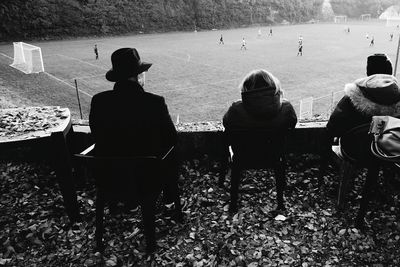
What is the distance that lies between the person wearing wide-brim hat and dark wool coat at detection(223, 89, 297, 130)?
0.70m

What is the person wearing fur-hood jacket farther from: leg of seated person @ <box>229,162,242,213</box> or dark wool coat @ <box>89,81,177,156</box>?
dark wool coat @ <box>89,81,177,156</box>

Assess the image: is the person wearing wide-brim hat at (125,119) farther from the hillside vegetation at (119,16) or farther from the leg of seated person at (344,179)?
the hillside vegetation at (119,16)

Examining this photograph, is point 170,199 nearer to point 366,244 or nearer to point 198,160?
point 198,160

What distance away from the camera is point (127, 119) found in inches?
117

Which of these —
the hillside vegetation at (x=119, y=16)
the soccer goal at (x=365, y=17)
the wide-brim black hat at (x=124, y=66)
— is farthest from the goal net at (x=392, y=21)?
the wide-brim black hat at (x=124, y=66)

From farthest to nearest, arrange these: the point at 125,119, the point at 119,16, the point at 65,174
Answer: the point at 119,16, the point at 65,174, the point at 125,119

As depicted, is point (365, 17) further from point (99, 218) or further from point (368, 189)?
point (99, 218)

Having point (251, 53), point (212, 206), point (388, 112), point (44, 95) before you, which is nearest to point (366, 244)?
point (388, 112)

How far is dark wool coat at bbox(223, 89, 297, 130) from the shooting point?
130 inches

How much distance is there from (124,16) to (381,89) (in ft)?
183

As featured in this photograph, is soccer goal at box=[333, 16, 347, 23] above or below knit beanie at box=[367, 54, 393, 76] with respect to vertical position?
above

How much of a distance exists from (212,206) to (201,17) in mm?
61211

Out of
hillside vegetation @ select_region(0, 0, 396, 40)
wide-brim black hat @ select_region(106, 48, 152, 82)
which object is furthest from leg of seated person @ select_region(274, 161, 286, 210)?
hillside vegetation @ select_region(0, 0, 396, 40)

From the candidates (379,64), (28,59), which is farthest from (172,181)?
(28,59)
